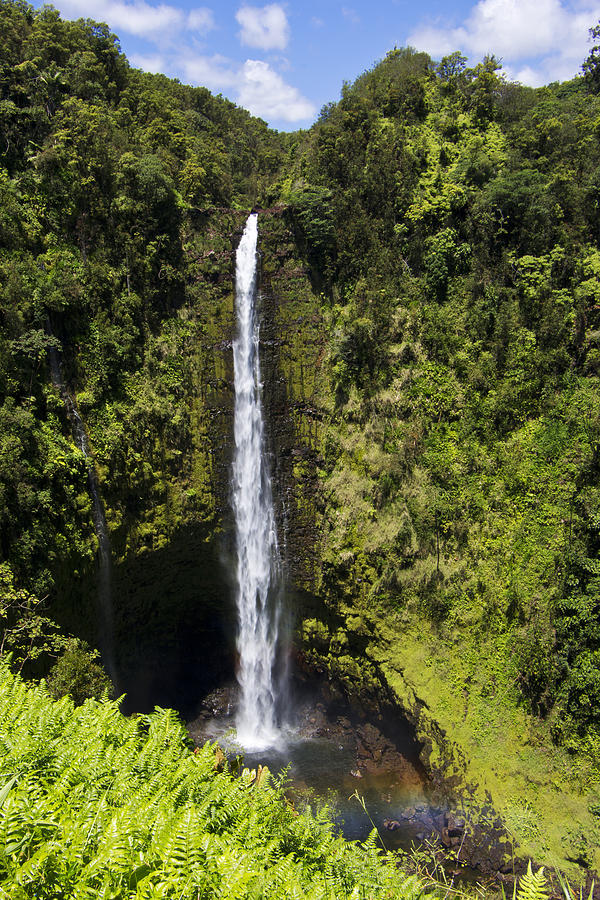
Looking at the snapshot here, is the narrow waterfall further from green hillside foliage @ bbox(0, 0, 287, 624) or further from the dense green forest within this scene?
green hillside foliage @ bbox(0, 0, 287, 624)

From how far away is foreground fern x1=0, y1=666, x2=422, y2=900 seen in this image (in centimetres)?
320

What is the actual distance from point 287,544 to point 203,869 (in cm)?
1547

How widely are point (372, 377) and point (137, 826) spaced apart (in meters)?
16.3

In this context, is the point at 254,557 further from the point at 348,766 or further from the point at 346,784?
the point at 346,784

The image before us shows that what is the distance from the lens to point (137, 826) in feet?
12.0

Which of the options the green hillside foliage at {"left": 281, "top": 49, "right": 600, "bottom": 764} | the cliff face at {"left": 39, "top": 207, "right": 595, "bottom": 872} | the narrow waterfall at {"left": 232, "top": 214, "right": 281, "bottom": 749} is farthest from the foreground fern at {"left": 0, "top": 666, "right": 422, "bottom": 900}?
the narrow waterfall at {"left": 232, "top": 214, "right": 281, "bottom": 749}

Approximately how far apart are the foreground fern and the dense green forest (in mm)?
8054

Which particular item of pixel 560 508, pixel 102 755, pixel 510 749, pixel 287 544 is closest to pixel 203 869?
pixel 102 755

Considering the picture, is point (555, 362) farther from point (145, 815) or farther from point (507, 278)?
point (145, 815)

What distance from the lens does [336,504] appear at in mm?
18219

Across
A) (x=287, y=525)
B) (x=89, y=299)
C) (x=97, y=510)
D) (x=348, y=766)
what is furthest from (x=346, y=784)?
(x=89, y=299)

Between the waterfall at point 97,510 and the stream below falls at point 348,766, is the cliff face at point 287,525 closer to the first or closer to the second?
the waterfall at point 97,510

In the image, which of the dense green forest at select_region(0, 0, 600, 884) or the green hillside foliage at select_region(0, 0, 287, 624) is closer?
the dense green forest at select_region(0, 0, 600, 884)

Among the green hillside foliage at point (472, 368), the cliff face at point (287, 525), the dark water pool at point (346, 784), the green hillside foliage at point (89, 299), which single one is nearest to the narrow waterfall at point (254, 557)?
the cliff face at point (287, 525)
